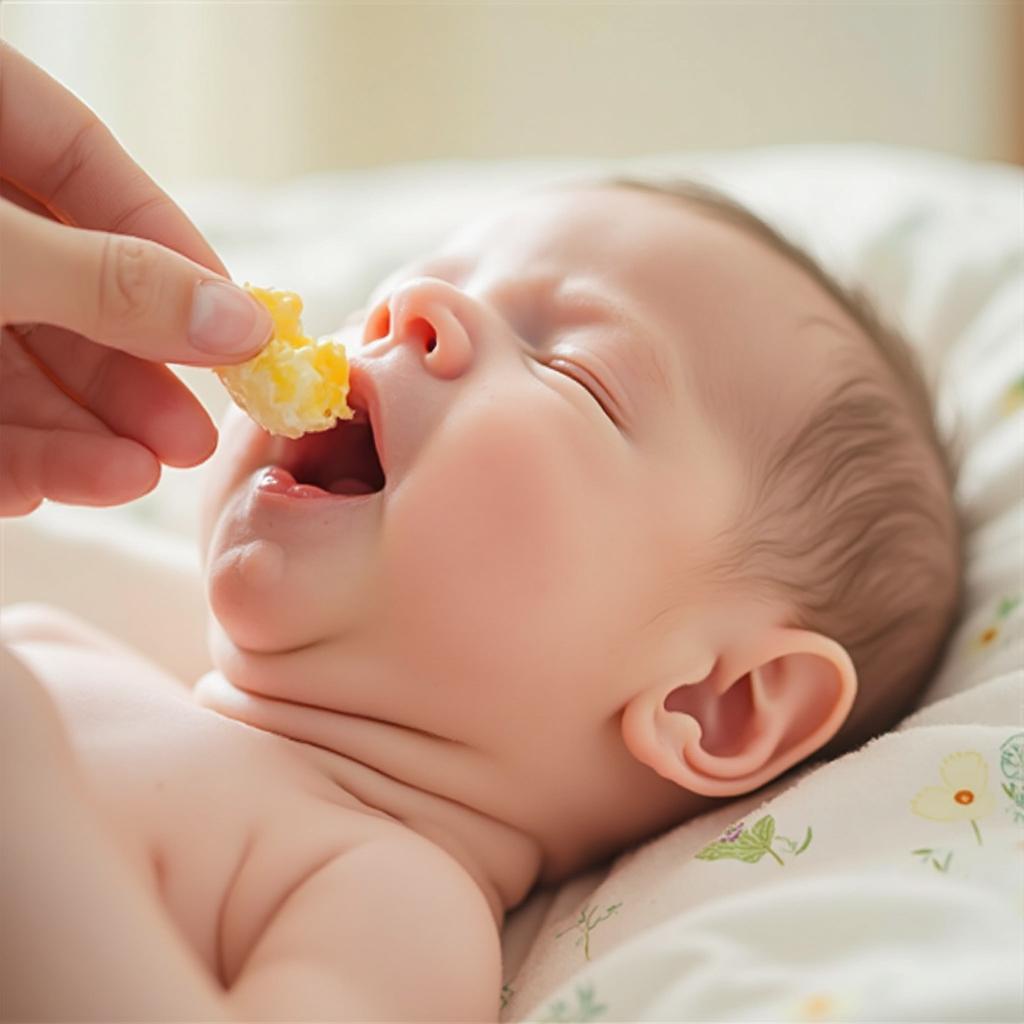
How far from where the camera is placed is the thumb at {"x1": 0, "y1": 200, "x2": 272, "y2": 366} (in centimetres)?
83

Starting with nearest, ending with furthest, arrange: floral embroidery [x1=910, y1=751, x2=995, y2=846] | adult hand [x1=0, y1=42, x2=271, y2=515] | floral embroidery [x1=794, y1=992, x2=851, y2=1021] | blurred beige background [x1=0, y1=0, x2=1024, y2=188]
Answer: floral embroidery [x1=794, y1=992, x2=851, y2=1021], adult hand [x1=0, y1=42, x2=271, y2=515], floral embroidery [x1=910, y1=751, x2=995, y2=846], blurred beige background [x1=0, y1=0, x2=1024, y2=188]

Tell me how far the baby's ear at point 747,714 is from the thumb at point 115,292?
47 centimetres

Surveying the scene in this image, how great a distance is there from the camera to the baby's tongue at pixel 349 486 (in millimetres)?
1220

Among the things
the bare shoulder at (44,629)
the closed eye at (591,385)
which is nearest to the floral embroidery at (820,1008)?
the closed eye at (591,385)

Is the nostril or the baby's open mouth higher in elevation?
the nostril

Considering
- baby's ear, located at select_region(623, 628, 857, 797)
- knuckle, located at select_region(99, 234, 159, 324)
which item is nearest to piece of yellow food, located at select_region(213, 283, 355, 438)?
knuckle, located at select_region(99, 234, 159, 324)

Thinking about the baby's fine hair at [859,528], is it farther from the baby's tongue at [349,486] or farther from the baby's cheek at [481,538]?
the baby's tongue at [349,486]

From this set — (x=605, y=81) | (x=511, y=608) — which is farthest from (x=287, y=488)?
(x=605, y=81)

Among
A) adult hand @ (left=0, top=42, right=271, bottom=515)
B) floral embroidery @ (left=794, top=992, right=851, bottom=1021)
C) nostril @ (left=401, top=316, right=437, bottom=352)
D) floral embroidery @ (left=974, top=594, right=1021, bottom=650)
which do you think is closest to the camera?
floral embroidery @ (left=794, top=992, right=851, bottom=1021)

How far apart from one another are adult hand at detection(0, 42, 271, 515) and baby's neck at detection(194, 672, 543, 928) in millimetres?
206

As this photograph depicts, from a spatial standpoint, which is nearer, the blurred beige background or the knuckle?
the knuckle

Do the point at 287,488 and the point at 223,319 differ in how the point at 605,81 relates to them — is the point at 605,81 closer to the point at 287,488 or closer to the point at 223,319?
the point at 287,488

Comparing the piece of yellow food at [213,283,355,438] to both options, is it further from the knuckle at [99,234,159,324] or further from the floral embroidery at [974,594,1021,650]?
the floral embroidery at [974,594,1021,650]

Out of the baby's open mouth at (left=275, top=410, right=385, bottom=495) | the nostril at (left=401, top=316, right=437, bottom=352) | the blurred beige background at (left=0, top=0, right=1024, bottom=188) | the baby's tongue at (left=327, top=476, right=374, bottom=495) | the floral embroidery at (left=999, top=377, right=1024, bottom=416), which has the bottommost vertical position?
the blurred beige background at (left=0, top=0, right=1024, bottom=188)
